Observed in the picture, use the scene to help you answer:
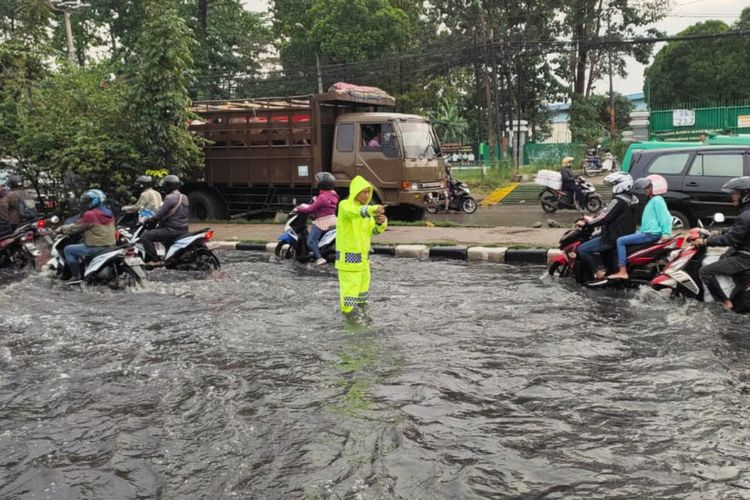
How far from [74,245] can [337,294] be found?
12.6 feet

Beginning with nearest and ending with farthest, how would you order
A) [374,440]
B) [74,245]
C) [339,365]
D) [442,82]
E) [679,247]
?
[374,440], [339,365], [679,247], [74,245], [442,82]

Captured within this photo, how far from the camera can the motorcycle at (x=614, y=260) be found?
25.7ft

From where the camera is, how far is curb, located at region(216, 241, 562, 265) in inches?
418

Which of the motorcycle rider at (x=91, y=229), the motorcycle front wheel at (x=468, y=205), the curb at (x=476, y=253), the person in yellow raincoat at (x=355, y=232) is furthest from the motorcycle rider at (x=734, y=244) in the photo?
the motorcycle front wheel at (x=468, y=205)

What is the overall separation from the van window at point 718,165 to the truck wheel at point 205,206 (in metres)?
11.0

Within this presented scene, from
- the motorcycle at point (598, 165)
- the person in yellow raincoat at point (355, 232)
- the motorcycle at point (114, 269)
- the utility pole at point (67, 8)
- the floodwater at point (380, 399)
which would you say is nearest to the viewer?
the floodwater at point (380, 399)

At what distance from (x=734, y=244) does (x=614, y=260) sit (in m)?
1.67

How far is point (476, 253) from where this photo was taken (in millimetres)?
11109

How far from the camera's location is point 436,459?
12.9 ft

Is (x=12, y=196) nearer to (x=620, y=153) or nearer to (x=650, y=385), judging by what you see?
(x=650, y=385)

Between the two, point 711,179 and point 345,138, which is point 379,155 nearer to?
point 345,138

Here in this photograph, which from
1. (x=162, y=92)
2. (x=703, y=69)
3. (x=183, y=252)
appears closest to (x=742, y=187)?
(x=183, y=252)

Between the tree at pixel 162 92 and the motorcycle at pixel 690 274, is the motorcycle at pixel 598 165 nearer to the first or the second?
the tree at pixel 162 92

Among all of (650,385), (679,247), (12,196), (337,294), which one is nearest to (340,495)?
(650,385)
